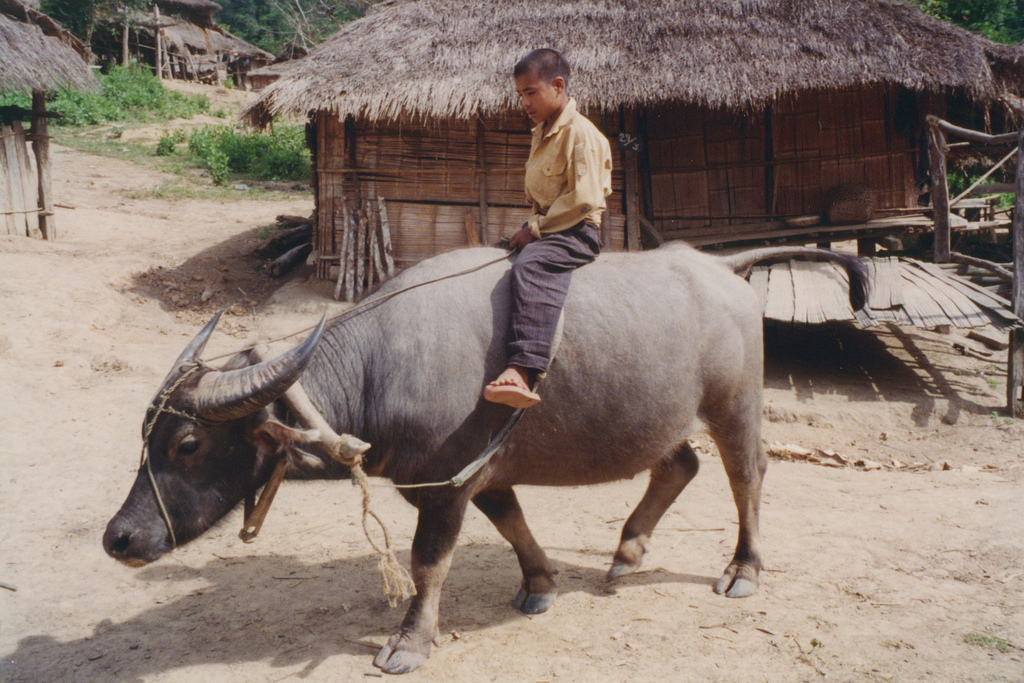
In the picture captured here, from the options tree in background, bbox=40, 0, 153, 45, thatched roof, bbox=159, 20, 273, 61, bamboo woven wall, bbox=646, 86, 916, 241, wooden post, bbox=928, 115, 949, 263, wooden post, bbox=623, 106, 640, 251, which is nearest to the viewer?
wooden post, bbox=928, 115, 949, 263

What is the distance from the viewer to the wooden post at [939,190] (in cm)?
786

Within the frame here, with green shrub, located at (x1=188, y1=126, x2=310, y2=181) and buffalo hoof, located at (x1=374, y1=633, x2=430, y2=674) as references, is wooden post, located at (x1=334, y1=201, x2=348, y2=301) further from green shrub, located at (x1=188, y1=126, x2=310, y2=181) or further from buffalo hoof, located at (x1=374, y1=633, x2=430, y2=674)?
green shrub, located at (x1=188, y1=126, x2=310, y2=181)

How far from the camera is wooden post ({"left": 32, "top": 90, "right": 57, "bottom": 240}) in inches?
447

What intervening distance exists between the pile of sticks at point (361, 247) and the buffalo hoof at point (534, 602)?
715 cm

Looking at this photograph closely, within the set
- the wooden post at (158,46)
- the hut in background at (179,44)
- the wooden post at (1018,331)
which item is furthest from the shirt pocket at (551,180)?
the wooden post at (158,46)

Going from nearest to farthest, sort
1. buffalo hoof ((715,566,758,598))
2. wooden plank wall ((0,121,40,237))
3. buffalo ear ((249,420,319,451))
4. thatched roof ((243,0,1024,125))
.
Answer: buffalo ear ((249,420,319,451)) < buffalo hoof ((715,566,758,598)) < thatched roof ((243,0,1024,125)) < wooden plank wall ((0,121,40,237))

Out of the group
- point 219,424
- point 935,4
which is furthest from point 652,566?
point 935,4

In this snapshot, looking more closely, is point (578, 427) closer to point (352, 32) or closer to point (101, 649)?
point (101, 649)

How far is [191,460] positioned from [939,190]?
811 centimetres

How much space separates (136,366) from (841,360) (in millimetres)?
7870

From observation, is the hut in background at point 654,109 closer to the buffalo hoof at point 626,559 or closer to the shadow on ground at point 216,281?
the shadow on ground at point 216,281

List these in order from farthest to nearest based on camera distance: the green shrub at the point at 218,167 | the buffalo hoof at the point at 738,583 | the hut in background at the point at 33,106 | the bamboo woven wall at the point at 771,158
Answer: the green shrub at the point at 218,167
the hut in background at the point at 33,106
the bamboo woven wall at the point at 771,158
the buffalo hoof at the point at 738,583

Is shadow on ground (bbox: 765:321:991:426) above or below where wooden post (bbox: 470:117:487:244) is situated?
below

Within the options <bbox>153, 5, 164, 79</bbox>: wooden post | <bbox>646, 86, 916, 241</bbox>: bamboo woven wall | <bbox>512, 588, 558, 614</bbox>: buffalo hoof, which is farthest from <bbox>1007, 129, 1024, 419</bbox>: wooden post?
<bbox>153, 5, 164, 79</bbox>: wooden post
